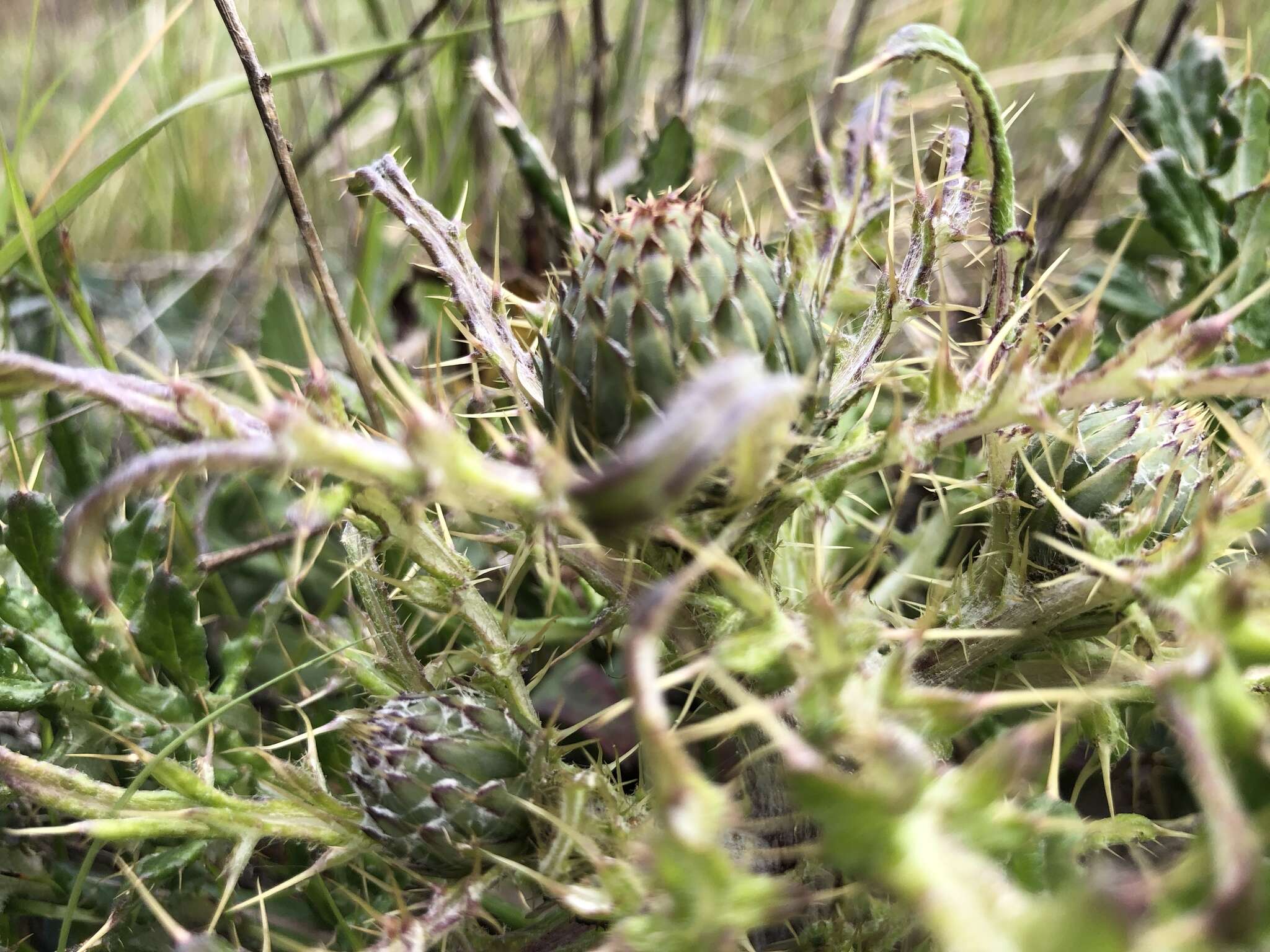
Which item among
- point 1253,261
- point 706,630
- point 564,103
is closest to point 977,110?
point 706,630

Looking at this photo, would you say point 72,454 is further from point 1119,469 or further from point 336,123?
point 1119,469

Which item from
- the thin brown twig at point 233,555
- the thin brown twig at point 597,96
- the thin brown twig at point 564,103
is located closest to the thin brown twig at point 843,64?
the thin brown twig at point 597,96

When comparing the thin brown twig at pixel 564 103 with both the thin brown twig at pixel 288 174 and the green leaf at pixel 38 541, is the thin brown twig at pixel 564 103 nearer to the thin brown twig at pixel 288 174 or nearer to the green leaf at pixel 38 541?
the thin brown twig at pixel 288 174

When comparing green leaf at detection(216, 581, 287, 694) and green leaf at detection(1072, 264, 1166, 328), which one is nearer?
green leaf at detection(216, 581, 287, 694)

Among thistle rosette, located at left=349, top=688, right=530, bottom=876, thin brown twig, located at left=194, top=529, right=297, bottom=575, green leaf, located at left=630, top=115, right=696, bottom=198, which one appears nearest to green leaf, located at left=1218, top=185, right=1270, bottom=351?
green leaf, located at left=630, top=115, right=696, bottom=198

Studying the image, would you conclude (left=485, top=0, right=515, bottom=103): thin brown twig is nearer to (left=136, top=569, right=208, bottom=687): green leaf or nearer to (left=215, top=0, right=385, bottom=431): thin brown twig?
(left=215, top=0, right=385, bottom=431): thin brown twig

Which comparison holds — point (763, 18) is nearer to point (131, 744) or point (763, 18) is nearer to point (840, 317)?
point (840, 317)

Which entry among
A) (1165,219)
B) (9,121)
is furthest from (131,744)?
(9,121)
